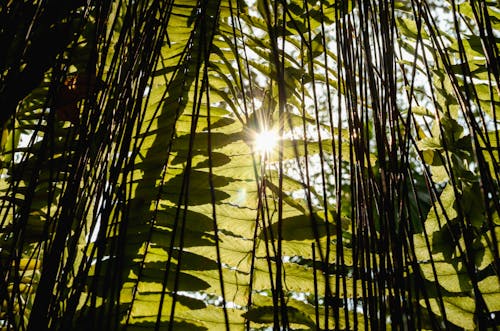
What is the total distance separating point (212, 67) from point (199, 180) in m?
0.25

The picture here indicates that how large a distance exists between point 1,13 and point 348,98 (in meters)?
0.48

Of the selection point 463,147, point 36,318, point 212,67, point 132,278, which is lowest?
point 36,318

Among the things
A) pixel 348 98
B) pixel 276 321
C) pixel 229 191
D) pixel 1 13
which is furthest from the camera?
pixel 229 191

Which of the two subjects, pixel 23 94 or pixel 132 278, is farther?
pixel 132 278

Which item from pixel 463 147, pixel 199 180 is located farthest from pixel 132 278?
pixel 463 147

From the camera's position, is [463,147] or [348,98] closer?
[348,98]

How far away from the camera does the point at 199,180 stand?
0.79 meters

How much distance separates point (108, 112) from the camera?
492mm

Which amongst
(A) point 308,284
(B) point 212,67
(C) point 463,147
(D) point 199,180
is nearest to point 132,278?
(D) point 199,180

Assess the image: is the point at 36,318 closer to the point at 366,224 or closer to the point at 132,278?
the point at 366,224

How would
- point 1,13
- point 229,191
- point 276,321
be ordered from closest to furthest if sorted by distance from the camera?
point 276,321, point 1,13, point 229,191

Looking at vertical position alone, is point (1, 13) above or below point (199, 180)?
above

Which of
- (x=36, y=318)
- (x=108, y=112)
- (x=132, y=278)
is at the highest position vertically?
(x=108, y=112)

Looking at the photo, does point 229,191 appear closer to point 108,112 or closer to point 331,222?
point 331,222
